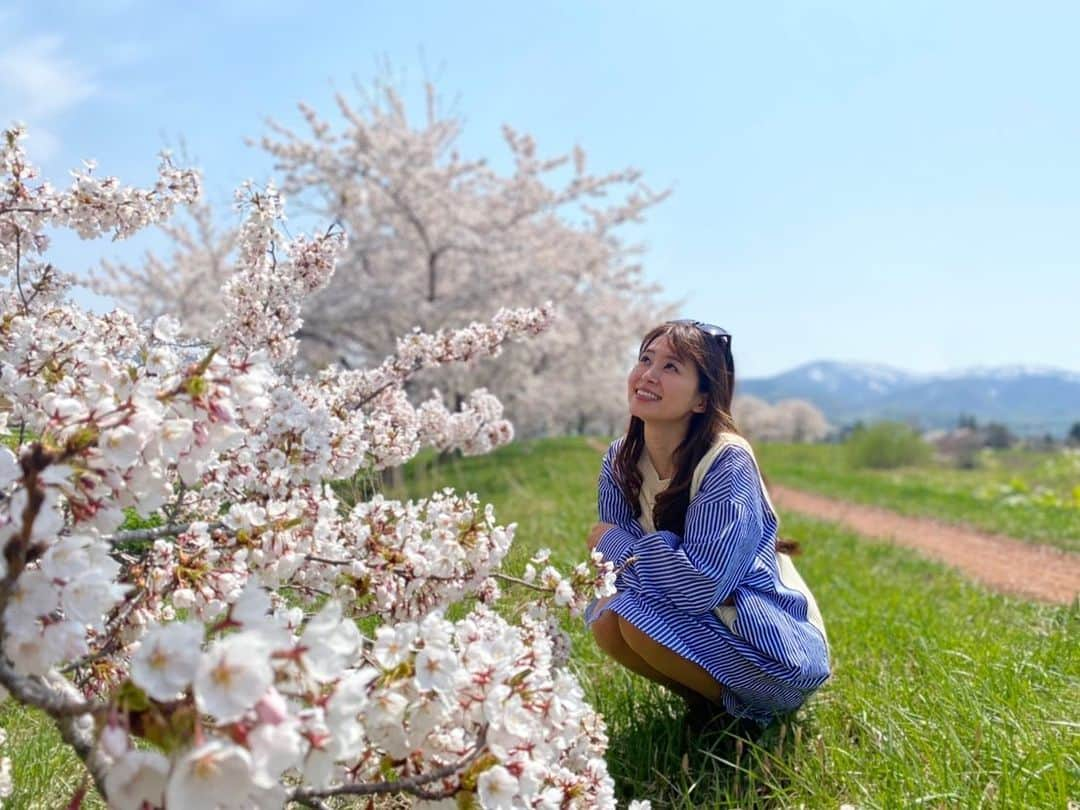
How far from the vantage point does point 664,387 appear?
308 cm

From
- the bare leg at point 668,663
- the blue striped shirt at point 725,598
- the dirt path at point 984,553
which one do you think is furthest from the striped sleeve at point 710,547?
the dirt path at point 984,553

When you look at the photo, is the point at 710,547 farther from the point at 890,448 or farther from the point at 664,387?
the point at 890,448

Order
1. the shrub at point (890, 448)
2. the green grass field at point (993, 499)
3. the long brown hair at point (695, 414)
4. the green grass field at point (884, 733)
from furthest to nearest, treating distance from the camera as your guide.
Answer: the shrub at point (890, 448) < the green grass field at point (993, 499) < the long brown hair at point (695, 414) < the green grass field at point (884, 733)

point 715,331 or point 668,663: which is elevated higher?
point 715,331

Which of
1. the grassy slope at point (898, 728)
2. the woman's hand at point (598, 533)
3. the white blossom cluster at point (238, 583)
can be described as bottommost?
the grassy slope at point (898, 728)

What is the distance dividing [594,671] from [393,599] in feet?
6.13

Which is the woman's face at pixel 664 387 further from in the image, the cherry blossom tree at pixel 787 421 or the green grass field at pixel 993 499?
the cherry blossom tree at pixel 787 421

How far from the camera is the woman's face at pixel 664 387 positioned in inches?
121

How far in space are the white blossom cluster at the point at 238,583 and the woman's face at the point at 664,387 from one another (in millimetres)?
871

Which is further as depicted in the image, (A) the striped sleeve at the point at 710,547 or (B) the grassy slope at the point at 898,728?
(A) the striped sleeve at the point at 710,547

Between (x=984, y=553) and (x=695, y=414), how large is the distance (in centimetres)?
791

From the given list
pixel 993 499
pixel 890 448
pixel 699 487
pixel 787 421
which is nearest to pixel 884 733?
pixel 699 487

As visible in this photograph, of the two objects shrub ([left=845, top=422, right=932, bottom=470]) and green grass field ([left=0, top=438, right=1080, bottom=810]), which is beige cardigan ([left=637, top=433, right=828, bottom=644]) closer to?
green grass field ([left=0, top=438, right=1080, bottom=810])

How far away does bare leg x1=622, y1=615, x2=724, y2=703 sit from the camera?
2840 millimetres
